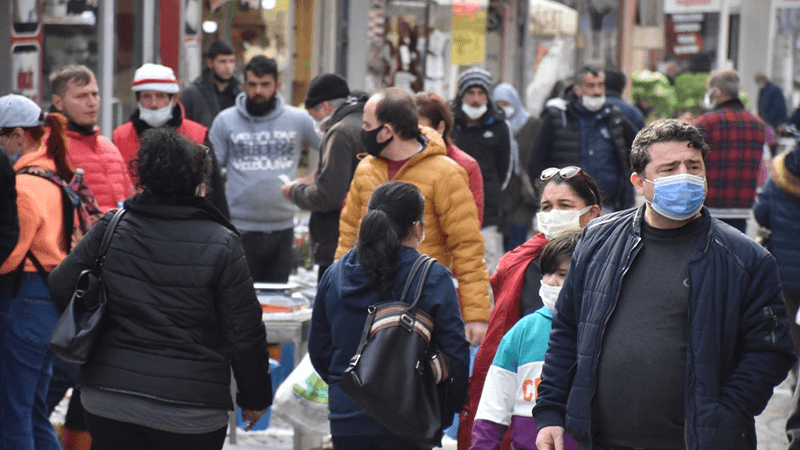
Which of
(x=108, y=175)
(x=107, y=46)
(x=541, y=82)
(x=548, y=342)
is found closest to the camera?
(x=548, y=342)

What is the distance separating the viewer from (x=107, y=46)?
12633mm

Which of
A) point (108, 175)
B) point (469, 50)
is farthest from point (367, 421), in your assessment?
point (469, 50)

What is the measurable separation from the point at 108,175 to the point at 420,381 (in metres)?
3.06

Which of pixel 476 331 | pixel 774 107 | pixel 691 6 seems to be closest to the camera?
pixel 476 331

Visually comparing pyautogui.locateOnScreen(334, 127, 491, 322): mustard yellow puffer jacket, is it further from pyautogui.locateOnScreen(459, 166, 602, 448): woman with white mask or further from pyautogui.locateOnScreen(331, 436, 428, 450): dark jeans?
pyautogui.locateOnScreen(331, 436, 428, 450): dark jeans

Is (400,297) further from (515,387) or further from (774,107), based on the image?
(774,107)

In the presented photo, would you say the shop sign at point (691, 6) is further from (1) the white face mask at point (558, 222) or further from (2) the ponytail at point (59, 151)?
(1) the white face mask at point (558, 222)

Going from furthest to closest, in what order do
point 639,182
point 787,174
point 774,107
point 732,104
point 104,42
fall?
point 774,107, point 104,42, point 732,104, point 787,174, point 639,182

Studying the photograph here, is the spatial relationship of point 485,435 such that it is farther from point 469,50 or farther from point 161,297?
point 469,50

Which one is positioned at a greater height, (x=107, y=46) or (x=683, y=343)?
(x=107, y=46)

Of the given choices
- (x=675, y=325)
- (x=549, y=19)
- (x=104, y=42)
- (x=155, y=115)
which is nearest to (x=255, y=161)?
(x=155, y=115)

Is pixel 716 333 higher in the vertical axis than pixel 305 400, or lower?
higher

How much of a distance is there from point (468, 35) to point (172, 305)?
41.7 ft

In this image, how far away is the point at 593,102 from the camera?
11109mm
